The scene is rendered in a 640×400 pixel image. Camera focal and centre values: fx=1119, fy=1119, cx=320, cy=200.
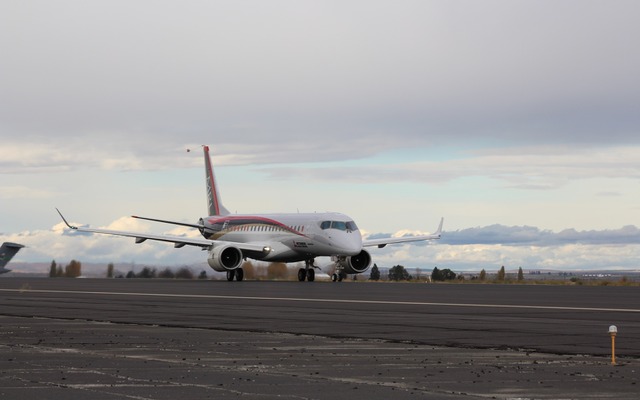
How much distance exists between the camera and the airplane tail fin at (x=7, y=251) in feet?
281

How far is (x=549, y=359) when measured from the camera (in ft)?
53.0

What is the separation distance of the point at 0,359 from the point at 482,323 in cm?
1134

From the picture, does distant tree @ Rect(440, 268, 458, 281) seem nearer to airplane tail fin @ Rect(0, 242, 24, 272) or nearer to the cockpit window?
the cockpit window

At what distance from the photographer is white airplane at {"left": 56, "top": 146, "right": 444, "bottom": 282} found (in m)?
62.8

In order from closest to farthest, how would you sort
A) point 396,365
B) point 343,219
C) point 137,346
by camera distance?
point 396,365 < point 137,346 < point 343,219

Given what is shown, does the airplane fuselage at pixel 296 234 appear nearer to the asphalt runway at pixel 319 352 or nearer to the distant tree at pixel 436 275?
the distant tree at pixel 436 275

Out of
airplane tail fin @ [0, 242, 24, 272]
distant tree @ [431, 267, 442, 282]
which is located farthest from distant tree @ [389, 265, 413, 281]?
airplane tail fin @ [0, 242, 24, 272]

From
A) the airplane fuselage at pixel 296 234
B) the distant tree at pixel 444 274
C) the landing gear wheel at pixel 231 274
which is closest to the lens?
the airplane fuselage at pixel 296 234

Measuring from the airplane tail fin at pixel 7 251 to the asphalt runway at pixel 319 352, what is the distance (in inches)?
2254

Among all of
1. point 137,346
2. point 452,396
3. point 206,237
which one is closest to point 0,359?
point 137,346

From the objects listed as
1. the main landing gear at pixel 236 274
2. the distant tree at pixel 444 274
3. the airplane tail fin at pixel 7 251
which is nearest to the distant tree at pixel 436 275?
the distant tree at pixel 444 274

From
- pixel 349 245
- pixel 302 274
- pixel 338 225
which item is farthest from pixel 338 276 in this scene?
pixel 338 225

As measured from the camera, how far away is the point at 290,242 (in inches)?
2581

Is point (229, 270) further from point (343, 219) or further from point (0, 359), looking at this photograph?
point (0, 359)
